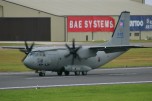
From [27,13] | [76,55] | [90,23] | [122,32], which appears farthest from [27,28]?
[76,55]

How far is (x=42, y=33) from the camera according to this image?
110125 millimetres

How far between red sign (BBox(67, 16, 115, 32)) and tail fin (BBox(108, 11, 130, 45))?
62846 mm

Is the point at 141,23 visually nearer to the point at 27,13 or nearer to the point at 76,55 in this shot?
the point at 27,13

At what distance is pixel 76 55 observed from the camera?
1832 inches

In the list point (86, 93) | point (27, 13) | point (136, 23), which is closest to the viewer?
point (86, 93)

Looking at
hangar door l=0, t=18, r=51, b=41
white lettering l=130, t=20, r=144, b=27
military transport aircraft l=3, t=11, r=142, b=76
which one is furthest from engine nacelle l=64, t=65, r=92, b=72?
white lettering l=130, t=20, r=144, b=27

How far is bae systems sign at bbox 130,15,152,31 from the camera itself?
122 m

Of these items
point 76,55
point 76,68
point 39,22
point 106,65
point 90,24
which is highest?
point 39,22

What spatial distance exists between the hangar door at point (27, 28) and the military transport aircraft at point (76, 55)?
60772 mm

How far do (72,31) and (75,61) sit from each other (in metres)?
67.1

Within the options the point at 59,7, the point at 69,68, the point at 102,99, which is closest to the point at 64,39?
the point at 59,7

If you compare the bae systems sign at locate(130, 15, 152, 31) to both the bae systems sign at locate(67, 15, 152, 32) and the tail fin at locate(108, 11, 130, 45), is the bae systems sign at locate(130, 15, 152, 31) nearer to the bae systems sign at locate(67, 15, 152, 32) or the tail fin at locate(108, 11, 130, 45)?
the bae systems sign at locate(67, 15, 152, 32)

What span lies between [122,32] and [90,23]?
66.2m

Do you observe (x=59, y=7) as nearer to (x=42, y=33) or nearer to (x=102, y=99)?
(x=42, y=33)
